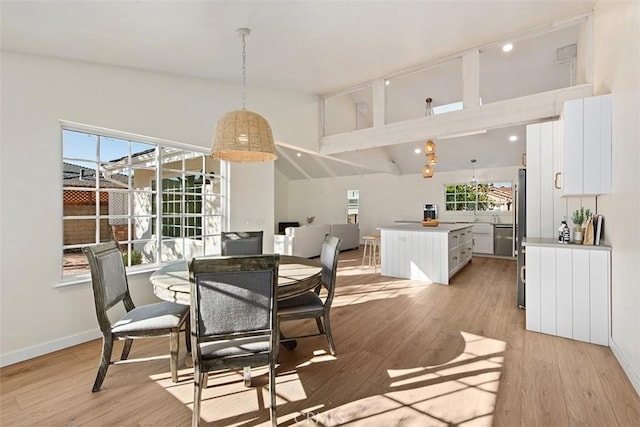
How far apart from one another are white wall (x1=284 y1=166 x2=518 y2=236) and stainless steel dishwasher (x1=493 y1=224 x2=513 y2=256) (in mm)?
334

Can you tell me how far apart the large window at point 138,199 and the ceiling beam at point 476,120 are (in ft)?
8.50

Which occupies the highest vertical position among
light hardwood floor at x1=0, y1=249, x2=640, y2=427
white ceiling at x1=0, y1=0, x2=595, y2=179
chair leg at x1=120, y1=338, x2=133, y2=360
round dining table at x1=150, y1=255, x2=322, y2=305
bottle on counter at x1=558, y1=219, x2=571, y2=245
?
white ceiling at x1=0, y1=0, x2=595, y2=179

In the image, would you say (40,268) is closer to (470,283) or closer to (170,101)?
(170,101)

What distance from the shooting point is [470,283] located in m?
4.93

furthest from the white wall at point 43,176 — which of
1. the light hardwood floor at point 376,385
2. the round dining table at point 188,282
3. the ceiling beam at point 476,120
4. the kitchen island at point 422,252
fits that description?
the kitchen island at point 422,252

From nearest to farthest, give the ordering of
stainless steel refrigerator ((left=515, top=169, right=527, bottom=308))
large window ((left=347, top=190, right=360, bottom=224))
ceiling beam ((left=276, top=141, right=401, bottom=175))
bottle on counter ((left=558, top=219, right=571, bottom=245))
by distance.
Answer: bottle on counter ((left=558, top=219, right=571, bottom=245))
stainless steel refrigerator ((left=515, top=169, right=527, bottom=308))
ceiling beam ((left=276, top=141, right=401, bottom=175))
large window ((left=347, top=190, right=360, bottom=224))

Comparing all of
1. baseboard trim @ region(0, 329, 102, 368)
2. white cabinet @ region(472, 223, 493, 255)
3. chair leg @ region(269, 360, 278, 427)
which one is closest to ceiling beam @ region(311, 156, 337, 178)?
white cabinet @ region(472, 223, 493, 255)

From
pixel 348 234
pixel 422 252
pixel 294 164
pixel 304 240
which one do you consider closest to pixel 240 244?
pixel 422 252

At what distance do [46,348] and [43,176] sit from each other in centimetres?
149

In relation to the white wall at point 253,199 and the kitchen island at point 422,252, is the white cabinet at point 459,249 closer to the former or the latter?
the kitchen island at point 422,252

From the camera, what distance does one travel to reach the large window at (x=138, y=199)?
2840mm

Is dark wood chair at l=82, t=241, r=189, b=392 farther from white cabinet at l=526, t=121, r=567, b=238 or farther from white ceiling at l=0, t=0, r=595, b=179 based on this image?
white cabinet at l=526, t=121, r=567, b=238

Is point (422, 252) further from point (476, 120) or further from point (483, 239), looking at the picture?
point (483, 239)

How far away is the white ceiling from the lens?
89.0 inches
